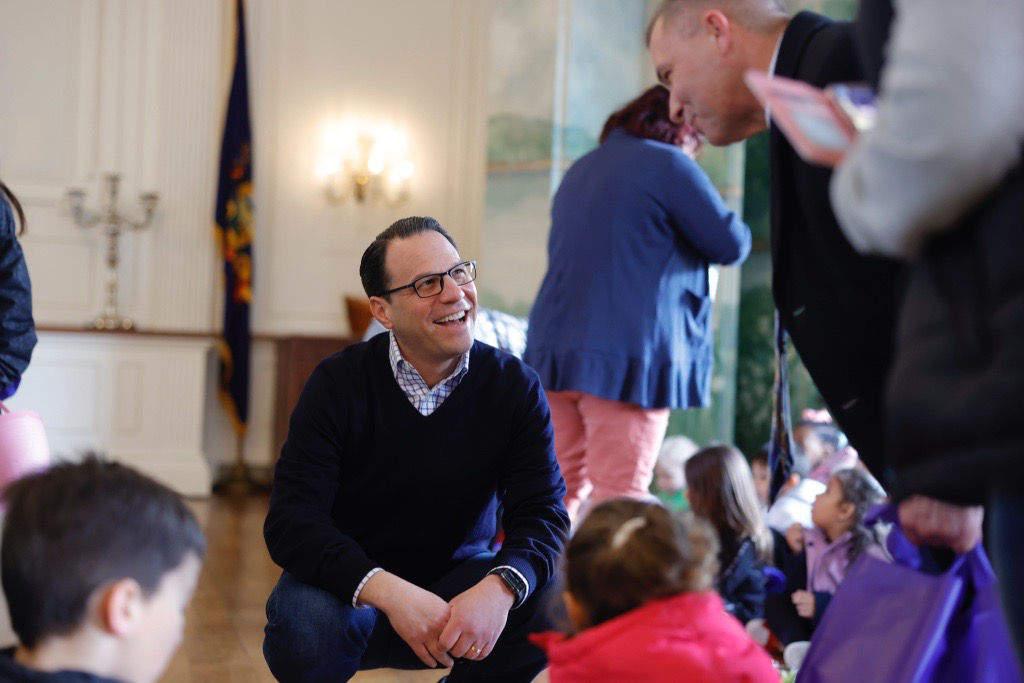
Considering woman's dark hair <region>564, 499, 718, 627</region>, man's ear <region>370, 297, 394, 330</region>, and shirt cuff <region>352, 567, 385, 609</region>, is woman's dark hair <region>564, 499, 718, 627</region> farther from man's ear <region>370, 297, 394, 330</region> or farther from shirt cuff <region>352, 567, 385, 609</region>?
man's ear <region>370, 297, 394, 330</region>

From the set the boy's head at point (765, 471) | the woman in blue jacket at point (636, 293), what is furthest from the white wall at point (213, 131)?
the woman in blue jacket at point (636, 293)

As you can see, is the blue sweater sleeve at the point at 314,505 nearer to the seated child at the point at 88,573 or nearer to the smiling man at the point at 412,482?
the smiling man at the point at 412,482

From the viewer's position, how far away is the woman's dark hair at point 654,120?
2.87 m

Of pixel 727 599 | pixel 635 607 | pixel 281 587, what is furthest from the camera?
pixel 727 599

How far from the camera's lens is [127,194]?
6.74 meters

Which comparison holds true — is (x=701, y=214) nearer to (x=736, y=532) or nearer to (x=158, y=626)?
(x=736, y=532)

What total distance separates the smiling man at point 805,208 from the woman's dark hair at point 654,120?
1.24 meters

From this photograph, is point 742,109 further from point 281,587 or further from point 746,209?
point 746,209

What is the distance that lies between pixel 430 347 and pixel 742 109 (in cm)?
70

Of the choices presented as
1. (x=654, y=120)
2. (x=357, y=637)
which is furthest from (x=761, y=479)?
(x=357, y=637)

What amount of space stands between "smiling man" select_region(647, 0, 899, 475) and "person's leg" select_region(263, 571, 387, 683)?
2.87ft

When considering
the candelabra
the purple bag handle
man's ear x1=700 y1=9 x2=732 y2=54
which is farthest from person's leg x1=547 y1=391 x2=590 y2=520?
the candelabra

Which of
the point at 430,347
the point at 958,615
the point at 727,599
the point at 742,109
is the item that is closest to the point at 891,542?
the point at 958,615

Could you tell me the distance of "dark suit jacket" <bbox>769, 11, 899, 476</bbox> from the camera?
1.41 m
